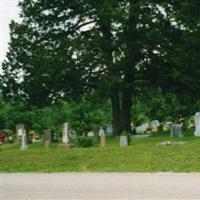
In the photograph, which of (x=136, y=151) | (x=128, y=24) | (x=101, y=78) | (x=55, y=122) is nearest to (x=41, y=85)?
(x=101, y=78)

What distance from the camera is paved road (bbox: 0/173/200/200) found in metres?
13.0

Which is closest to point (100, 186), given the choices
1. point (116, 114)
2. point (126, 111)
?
point (126, 111)

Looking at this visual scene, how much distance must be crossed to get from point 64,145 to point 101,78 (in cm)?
1050

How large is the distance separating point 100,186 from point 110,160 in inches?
279

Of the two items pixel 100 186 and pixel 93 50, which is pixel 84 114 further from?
pixel 100 186

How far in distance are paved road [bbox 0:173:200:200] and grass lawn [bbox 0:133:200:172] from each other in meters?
1.74

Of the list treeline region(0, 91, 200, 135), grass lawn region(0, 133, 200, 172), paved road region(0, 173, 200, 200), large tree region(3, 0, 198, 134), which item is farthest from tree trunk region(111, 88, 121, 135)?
paved road region(0, 173, 200, 200)

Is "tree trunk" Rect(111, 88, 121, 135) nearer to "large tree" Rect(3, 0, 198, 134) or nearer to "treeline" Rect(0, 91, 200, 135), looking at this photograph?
"large tree" Rect(3, 0, 198, 134)

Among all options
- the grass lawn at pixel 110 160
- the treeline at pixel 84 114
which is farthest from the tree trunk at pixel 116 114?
the grass lawn at pixel 110 160

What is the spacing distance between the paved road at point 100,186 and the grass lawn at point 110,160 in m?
1.74

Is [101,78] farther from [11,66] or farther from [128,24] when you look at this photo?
[11,66]

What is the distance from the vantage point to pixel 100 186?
14805 mm

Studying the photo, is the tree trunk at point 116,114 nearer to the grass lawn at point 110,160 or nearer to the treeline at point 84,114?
the treeline at point 84,114

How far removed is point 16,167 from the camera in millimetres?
22141
